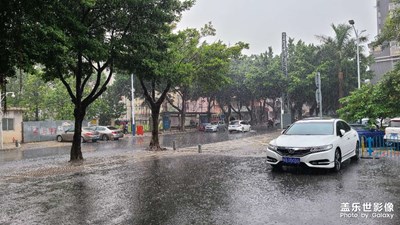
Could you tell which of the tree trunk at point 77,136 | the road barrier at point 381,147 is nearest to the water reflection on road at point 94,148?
the tree trunk at point 77,136

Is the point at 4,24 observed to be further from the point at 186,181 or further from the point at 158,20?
the point at 158,20

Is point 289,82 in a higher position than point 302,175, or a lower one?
higher

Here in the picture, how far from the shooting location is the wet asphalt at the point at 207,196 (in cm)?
565

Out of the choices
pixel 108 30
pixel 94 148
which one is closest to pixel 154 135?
pixel 94 148

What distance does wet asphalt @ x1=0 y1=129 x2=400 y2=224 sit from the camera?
5.65 meters

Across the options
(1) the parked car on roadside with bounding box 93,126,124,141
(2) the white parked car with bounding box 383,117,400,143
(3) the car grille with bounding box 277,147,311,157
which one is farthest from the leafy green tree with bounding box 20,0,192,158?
(1) the parked car on roadside with bounding box 93,126,124,141

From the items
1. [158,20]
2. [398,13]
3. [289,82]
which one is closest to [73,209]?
[158,20]

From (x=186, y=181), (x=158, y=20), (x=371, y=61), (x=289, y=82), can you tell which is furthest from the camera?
(x=289, y=82)

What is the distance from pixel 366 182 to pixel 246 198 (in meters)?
3.32

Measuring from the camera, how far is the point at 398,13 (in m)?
16.1

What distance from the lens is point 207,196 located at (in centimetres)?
713

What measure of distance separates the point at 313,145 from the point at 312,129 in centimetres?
146

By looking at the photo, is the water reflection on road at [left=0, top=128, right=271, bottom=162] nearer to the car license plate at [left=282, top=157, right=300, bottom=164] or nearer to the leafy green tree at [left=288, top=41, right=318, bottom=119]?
the car license plate at [left=282, top=157, right=300, bottom=164]

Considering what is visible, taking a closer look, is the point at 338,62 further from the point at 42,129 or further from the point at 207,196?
the point at 207,196
